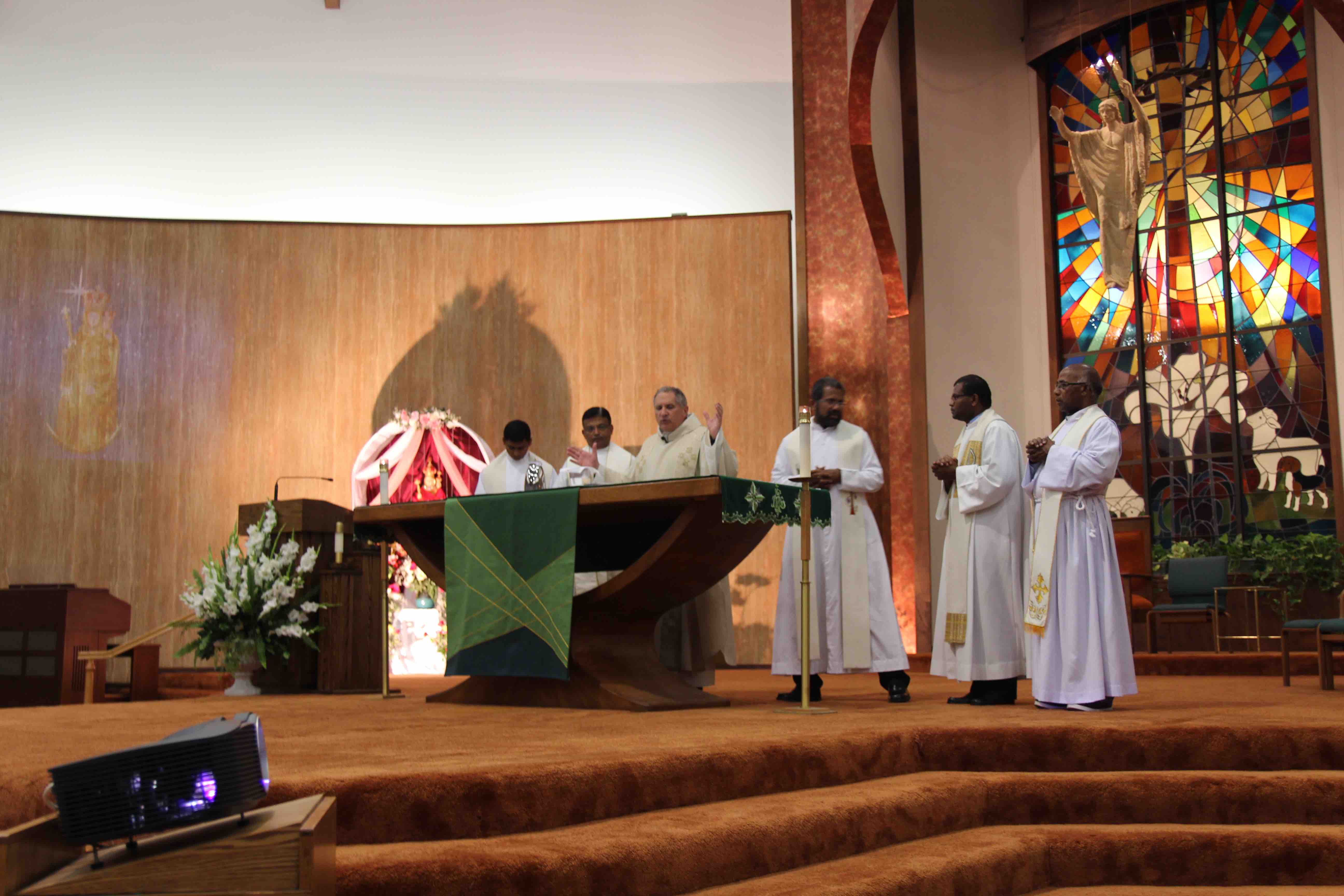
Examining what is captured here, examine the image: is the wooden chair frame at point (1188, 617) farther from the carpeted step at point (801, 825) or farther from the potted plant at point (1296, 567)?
the carpeted step at point (801, 825)

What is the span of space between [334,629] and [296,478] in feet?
9.42

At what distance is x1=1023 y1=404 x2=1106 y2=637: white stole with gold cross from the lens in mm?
4715

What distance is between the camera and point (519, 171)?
10.3m

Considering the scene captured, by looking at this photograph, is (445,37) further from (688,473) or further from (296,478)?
(688,473)

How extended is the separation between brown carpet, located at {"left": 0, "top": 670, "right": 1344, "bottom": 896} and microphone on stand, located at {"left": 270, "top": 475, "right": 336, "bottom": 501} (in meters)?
4.14

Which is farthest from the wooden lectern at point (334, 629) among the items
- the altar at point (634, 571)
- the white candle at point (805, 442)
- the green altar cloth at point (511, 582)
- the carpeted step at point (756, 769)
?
the carpeted step at point (756, 769)

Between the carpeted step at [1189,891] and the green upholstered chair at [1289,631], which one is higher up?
the green upholstered chair at [1289,631]

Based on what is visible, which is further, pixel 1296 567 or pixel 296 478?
pixel 296 478

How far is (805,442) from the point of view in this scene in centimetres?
435

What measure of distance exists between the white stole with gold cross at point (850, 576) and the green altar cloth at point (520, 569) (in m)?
0.60

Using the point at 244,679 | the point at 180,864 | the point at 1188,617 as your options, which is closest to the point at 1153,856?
the point at 180,864

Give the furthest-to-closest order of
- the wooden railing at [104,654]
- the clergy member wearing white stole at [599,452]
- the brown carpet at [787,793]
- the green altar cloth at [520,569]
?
the clergy member wearing white stole at [599,452] < the wooden railing at [104,654] < the green altar cloth at [520,569] < the brown carpet at [787,793]

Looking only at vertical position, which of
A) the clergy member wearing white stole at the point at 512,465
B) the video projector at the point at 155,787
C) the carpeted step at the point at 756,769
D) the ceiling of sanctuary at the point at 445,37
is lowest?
the carpeted step at the point at 756,769

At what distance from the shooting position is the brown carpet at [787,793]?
2557 mm
